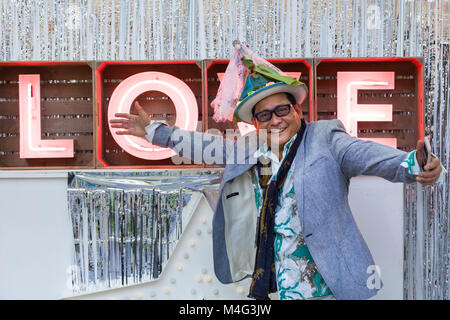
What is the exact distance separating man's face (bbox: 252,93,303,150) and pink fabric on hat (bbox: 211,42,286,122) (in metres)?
0.20

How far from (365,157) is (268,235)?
20.2 inches

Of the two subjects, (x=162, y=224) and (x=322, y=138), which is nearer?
(x=322, y=138)

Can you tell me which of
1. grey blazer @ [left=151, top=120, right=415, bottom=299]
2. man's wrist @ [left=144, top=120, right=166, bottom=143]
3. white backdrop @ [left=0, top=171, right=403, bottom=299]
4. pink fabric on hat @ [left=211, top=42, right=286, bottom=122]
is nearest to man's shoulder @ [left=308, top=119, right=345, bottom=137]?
grey blazer @ [left=151, top=120, right=415, bottom=299]

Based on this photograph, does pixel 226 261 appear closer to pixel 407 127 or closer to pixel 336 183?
pixel 336 183

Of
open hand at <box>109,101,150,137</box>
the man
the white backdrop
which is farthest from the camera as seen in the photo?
the white backdrop

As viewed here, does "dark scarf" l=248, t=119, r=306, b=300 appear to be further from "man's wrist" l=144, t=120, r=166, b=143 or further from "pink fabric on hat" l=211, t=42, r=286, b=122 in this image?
"man's wrist" l=144, t=120, r=166, b=143

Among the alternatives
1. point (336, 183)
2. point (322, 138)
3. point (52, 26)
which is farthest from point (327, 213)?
point (52, 26)

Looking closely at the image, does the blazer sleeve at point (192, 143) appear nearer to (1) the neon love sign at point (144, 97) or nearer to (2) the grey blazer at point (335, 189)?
(2) the grey blazer at point (335, 189)

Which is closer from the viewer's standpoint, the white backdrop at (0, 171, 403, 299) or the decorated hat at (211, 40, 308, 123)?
the decorated hat at (211, 40, 308, 123)

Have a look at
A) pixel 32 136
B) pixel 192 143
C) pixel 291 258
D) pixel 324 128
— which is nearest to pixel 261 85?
pixel 324 128

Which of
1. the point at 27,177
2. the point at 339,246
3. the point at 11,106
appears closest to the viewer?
the point at 339,246

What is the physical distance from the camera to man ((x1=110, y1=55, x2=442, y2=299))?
1.58 metres

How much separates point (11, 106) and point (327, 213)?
2309mm

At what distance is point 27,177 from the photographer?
2533mm
